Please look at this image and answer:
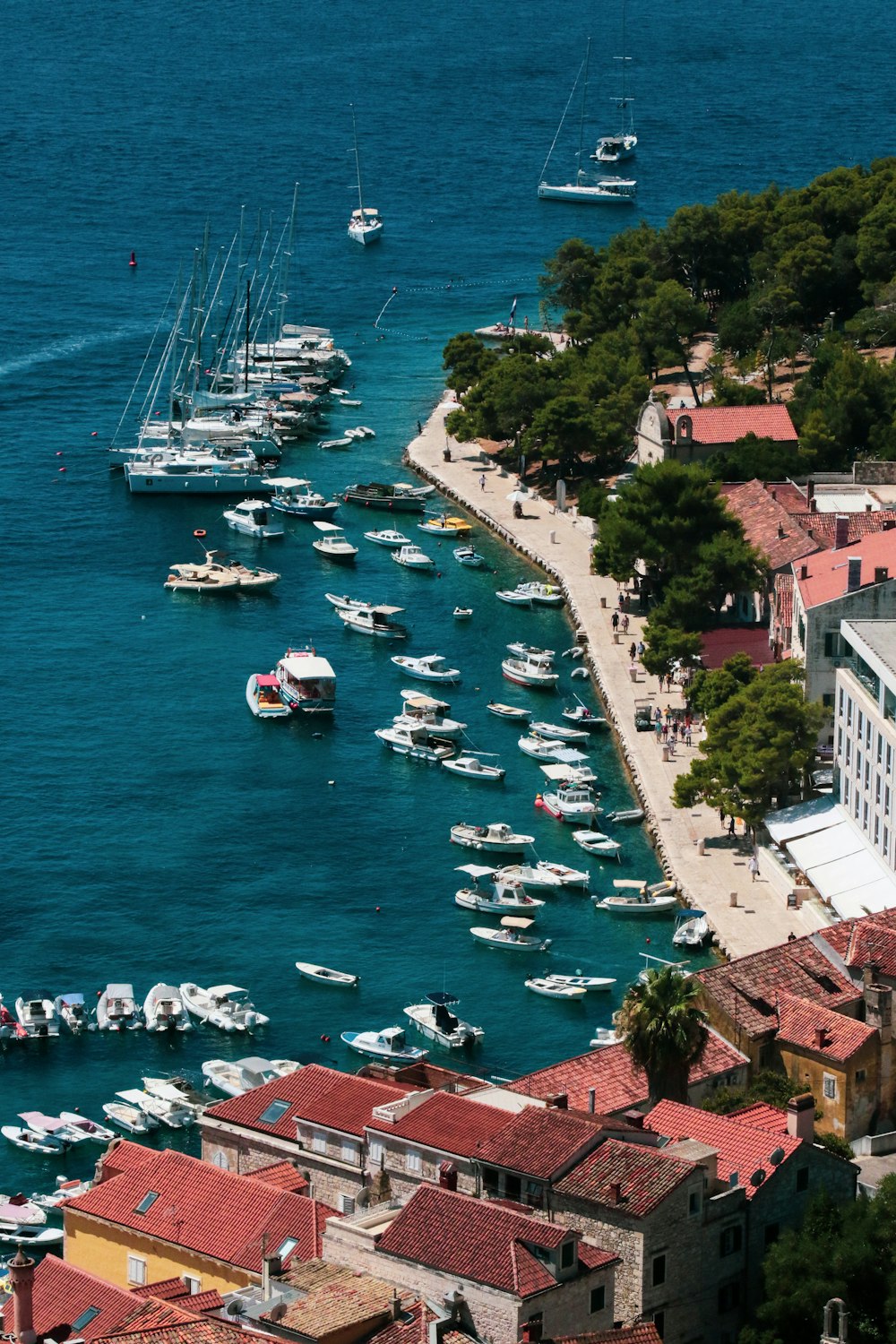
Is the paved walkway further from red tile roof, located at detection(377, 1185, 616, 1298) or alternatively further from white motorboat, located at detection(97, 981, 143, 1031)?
red tile roof, located at detection(377, 1185, 616, 1298)

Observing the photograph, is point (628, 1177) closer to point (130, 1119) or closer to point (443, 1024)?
point (130, 1119)

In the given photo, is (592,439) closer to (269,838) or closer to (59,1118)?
(269,838)

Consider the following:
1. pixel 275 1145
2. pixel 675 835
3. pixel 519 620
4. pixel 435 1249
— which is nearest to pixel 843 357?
pixel 519 620

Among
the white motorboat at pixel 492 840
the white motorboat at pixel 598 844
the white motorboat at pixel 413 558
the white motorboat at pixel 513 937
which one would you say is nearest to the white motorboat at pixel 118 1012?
the white motorboat at pixel 513 937

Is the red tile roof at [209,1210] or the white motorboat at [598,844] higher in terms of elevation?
the white motorboat at [598,844]

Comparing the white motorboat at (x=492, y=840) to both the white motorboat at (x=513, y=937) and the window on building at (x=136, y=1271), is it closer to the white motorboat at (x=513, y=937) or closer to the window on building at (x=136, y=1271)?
the white motorboat at (x=513, y=937)

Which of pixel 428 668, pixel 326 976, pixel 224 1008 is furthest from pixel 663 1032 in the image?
pixel 428 668

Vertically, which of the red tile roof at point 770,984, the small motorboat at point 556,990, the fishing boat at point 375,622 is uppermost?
the fishing boat at point 375,622

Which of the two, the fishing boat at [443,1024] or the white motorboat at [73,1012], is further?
the white motorboat at [73,1012]
